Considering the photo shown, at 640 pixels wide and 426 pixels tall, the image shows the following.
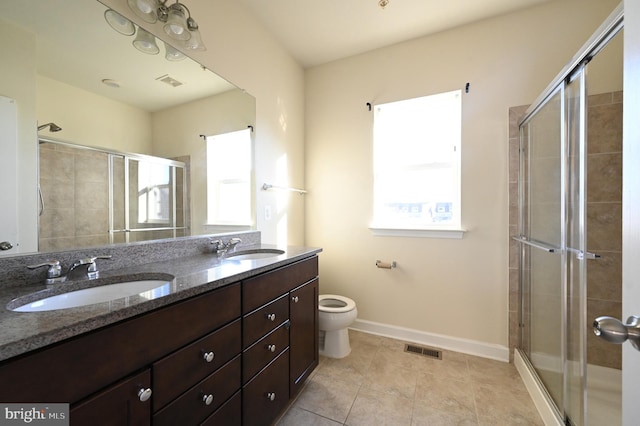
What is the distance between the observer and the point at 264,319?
1.16 meters

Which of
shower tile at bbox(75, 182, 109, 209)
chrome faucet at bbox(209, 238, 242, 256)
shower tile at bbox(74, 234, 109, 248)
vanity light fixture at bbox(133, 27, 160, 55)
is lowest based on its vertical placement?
chrome faucet at bbox(209, 238, 242, 256)

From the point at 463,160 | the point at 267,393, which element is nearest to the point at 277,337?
the point at 267,393

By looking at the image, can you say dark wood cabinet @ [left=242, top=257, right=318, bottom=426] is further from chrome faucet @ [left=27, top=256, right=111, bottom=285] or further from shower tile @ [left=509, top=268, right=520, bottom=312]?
shower tile @ [left=509, top=268, right=520, bottom=312]

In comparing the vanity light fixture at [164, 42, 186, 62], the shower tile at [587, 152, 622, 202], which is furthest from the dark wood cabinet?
the shower tile at [587, 152, 622, 202]

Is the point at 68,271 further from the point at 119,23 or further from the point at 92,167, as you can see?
the point at 119,23

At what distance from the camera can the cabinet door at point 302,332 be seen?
1390 millimetres

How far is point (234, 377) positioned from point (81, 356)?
0.58 metres

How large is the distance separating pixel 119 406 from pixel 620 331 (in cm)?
111

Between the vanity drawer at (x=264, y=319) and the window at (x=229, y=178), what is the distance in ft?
2.46

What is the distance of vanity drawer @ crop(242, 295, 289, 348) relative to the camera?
106 centimetres

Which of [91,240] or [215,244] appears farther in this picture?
[215,244]

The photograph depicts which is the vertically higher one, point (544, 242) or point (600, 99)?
point (600, 99)

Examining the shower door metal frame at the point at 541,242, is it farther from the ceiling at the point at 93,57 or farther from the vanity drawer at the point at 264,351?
the ceiling at the point at 93,57

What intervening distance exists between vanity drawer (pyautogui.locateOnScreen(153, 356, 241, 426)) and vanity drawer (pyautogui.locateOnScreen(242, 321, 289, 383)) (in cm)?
5
